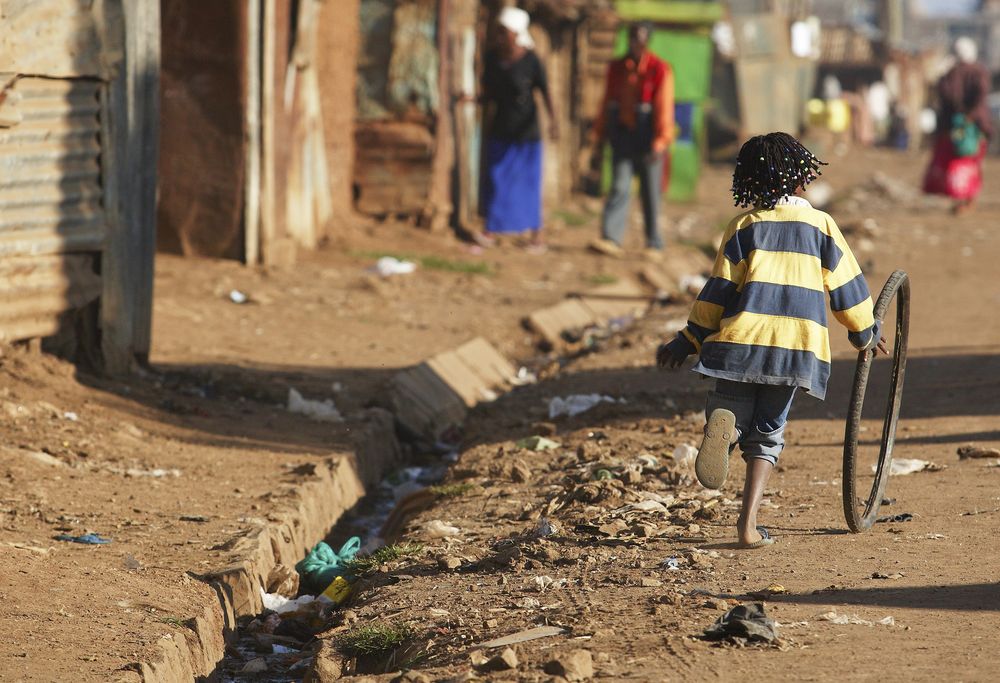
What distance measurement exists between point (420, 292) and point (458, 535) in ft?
18.7

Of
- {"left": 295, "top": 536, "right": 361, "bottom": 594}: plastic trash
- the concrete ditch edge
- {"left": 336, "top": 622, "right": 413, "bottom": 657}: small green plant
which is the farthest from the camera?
{"left": 295, "top": 536, "right": 361, "bottom": 594}: plastic trash

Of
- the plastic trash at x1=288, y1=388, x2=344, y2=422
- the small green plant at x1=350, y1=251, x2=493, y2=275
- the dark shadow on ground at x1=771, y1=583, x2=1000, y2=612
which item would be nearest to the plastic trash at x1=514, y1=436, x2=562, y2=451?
the plastic trash at x1=288, y1=388, x2=344, y2=422

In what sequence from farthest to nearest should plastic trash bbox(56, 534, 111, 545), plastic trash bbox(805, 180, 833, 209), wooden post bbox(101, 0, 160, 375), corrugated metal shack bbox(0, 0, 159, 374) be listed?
plastic trash bbox(805, 180, 833, 209), wooden post bbox(101, 0, 160, 375), corrugated metal shack bbox(0, 0, 159, 374), plastic trash bbox(56, 534, 111, 545)

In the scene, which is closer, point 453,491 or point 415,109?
point 453,491

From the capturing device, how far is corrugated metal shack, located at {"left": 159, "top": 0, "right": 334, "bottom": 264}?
10.5m

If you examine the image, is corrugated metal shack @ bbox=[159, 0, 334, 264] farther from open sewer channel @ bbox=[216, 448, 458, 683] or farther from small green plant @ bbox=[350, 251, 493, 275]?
open sewer channel @ bbox=[216, 448, 458, 683]

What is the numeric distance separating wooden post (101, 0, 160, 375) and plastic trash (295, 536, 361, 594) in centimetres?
216

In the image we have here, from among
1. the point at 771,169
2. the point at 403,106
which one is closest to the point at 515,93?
the point at 403,106

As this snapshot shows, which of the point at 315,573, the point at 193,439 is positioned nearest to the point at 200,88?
the point at 193,439

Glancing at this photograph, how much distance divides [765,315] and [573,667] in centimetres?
150

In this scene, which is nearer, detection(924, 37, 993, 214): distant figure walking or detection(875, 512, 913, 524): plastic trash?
detection(875, 512, 913, 524): plastic trash

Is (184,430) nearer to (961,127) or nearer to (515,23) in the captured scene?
(515,23)

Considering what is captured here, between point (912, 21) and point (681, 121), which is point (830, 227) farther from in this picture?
point (912, 21)

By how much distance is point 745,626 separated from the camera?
3.69 m
